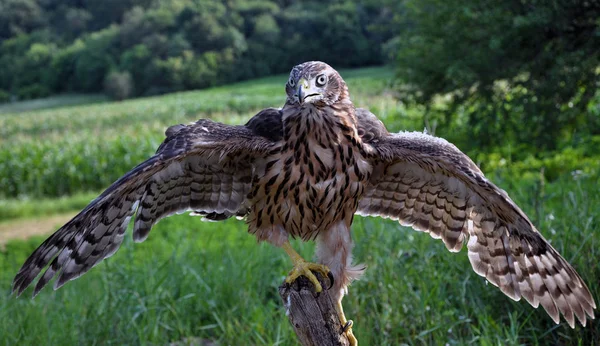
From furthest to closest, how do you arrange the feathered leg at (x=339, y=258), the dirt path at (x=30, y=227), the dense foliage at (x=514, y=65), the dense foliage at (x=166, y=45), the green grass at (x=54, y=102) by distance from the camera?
the dense foliage at (x=166, y=45), the green grass at (x=54, y=102), the dirt path at (x=30, y=227), the dense foliage at (x=514, y=65), the feathered leg at (x=339, y=258)

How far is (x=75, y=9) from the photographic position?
197ft

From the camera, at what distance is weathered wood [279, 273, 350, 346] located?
291 cm

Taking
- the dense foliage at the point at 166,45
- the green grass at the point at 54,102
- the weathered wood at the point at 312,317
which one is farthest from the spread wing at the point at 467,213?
the green grass at the point at 54,102

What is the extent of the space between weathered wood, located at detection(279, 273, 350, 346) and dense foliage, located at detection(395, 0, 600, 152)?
19.2 feet

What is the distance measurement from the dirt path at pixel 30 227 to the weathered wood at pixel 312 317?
29.0ft

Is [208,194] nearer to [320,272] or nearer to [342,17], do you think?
[320,272]

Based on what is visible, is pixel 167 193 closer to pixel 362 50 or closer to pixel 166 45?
pixel 362 50

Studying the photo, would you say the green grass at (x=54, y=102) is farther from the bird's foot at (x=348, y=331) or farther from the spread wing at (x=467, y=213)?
the bird's foot at (x=348, y=331)

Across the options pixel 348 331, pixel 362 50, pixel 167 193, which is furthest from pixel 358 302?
pixel 362 50

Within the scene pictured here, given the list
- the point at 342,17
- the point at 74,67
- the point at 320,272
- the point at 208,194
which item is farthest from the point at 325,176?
the point at 74,67

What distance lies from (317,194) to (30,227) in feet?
33.2

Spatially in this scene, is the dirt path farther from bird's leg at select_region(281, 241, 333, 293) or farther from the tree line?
bird's leg at select_region(281, 241, 333, 293)

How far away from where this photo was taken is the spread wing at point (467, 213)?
3127 millimetres

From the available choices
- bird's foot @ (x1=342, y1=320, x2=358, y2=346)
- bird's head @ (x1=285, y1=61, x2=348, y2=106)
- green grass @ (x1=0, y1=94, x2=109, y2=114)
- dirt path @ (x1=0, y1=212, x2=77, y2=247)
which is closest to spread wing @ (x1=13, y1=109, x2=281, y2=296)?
bird's head @ (x1=285, y1=61, x2=348, y2=106)
